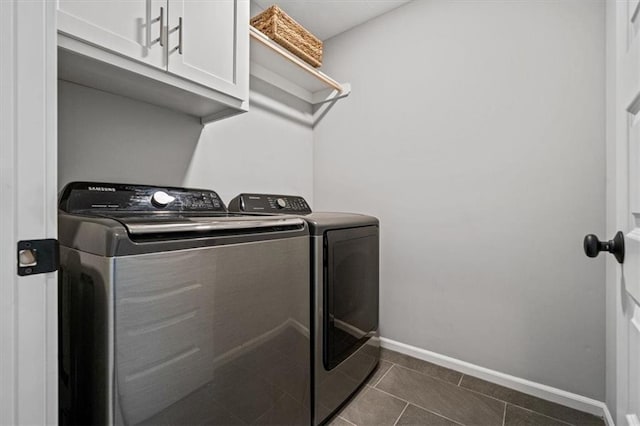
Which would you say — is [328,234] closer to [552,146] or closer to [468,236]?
[468,236]

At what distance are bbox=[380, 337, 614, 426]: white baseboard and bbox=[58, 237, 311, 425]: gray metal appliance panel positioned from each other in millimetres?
996

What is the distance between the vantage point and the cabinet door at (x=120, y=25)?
0.87 metres

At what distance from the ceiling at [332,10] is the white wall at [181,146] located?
0.57m

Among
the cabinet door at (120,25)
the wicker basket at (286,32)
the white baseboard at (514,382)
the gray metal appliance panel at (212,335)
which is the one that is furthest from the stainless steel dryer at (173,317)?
the wicker basket at (286,32)

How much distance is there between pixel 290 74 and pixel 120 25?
1249 mm

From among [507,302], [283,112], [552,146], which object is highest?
[283,112]

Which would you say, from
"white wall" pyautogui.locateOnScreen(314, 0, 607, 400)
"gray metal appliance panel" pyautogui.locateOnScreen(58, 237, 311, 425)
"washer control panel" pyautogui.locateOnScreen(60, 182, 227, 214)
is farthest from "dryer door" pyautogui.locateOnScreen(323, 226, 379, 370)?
"washer control panel" pyautogui.locateOnScreen(60, 182, 227, 214)

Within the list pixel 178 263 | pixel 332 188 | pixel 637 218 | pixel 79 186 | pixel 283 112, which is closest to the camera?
pixel 637 218

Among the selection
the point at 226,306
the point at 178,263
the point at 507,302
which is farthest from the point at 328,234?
the point at 507,302

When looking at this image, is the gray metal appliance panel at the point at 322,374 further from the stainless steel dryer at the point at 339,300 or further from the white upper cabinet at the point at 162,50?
the white upper cabinet at the point at 162,50

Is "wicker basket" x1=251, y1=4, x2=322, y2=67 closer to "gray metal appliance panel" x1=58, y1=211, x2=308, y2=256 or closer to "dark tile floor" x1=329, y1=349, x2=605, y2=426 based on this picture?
"gray metal appliance panel" x1=58, y1=211, x2=308, y2=256

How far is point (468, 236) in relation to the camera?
5.80ft

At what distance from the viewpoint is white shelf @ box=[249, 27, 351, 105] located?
170cm

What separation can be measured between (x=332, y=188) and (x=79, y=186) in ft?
5.29
